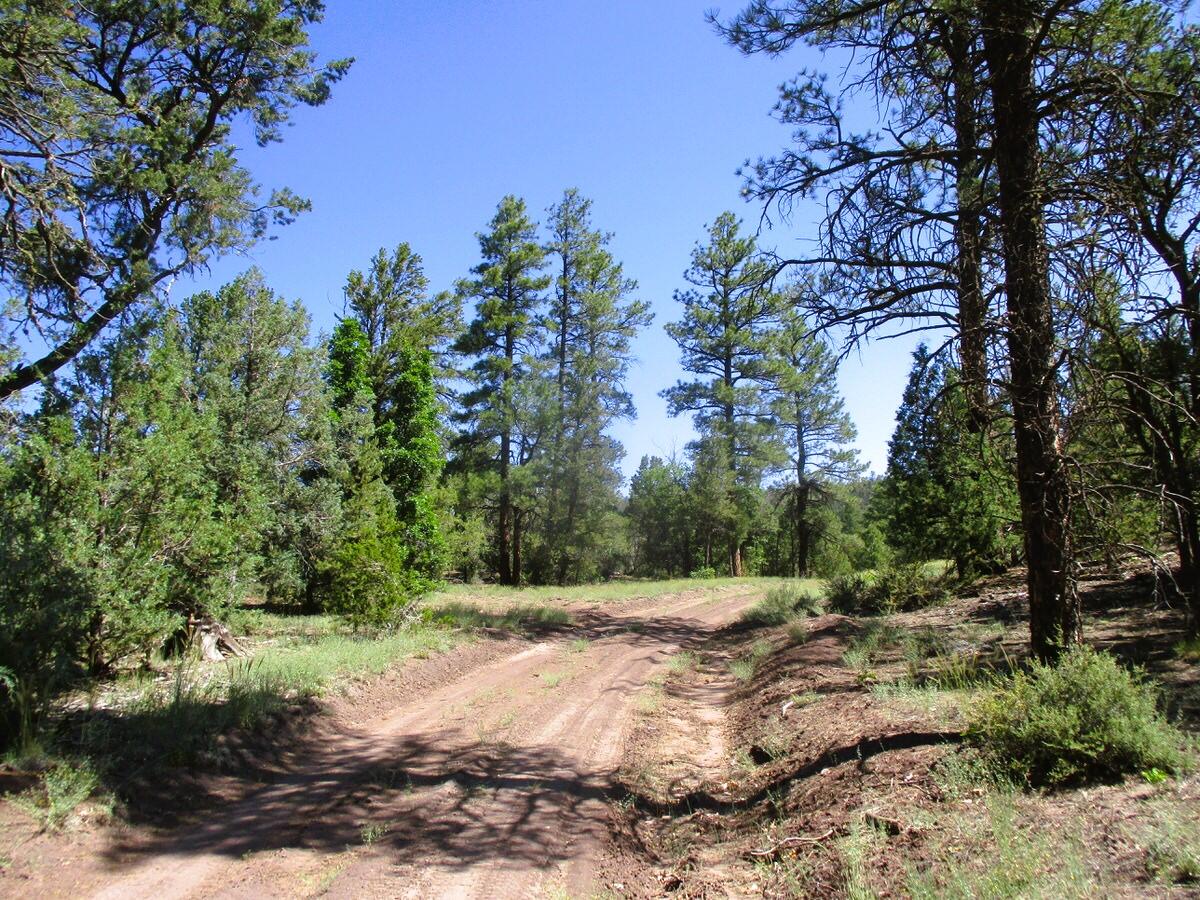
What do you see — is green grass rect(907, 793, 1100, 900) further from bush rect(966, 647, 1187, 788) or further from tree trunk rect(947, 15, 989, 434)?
tree trunk rect(947, 15, 989, 434)

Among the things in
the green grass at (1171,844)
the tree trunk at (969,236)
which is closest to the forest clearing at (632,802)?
the green grass at (1171,844)

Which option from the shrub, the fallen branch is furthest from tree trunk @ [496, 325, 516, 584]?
the fallen branch

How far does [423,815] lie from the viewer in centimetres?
571

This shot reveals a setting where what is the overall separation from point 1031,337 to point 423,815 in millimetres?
6627

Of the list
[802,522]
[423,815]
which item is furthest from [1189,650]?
[802,522]

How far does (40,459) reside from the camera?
25.8 ft

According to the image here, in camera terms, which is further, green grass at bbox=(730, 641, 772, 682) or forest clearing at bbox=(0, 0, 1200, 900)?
green grass at bbox=(730, 641, 772, 682)

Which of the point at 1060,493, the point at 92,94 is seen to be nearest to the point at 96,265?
the point at 92,94

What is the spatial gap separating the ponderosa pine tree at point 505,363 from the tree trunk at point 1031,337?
3062 cm

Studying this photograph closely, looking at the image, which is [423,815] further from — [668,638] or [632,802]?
[668,638]

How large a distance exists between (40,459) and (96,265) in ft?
22.7

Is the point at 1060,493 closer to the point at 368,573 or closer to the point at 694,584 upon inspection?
the point at 368,573

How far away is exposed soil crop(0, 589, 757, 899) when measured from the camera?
15.1 ft

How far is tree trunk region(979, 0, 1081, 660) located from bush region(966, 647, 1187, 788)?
1.10 metres
